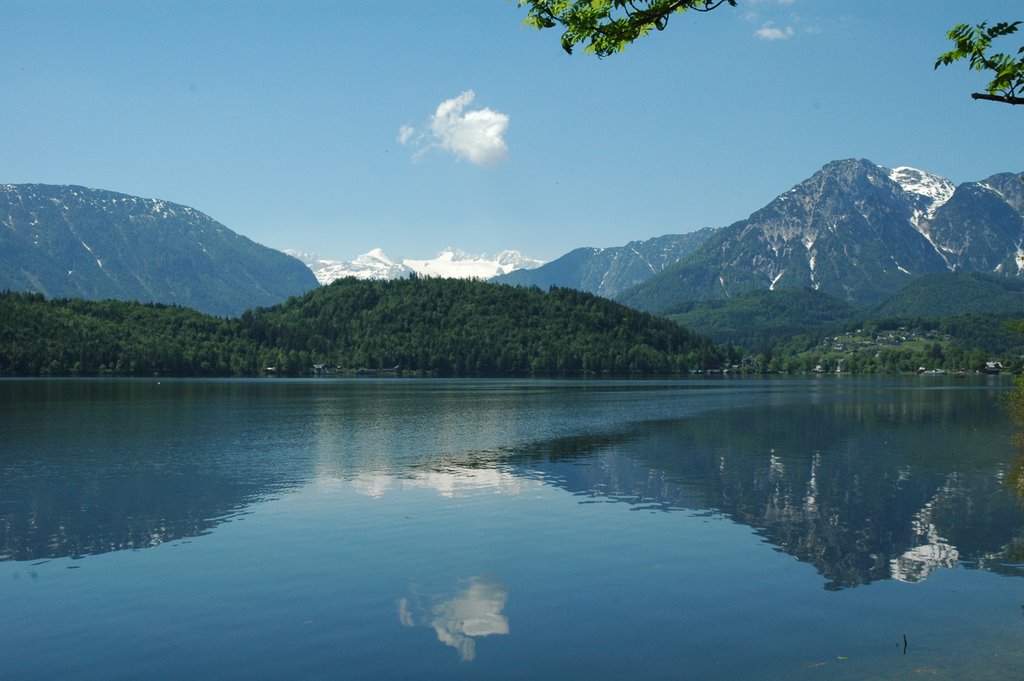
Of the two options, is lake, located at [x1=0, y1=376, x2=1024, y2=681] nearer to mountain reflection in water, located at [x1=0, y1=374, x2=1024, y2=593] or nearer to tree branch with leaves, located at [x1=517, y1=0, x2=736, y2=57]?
mountain reflection in water, located at [x1=0, y1=374, x2=1024, y2=593]

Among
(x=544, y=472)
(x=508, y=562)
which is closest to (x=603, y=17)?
(x=508, y=562)

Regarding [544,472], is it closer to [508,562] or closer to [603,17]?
[508,562]

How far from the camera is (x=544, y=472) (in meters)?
58.6

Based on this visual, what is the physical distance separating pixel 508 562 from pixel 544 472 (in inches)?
1028

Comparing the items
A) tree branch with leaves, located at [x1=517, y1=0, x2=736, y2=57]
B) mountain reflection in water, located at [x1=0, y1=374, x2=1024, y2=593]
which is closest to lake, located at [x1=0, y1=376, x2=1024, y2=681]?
mountain reflection in water, located at [x1=0, y1=374, x2=1024, y2=593]

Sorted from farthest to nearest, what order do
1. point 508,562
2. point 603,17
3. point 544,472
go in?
point 544,472 < point 508,562 < point 603,17

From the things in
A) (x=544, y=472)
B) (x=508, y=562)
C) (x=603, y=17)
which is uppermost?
(x=603, y=17)

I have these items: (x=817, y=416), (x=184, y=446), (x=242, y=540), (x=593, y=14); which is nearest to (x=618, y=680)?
(x=593, y=14)

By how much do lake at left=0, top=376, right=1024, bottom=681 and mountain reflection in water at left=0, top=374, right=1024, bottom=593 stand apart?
1.01 feet

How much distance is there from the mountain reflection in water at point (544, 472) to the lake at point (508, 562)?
0.31m

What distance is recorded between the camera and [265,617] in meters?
25.7

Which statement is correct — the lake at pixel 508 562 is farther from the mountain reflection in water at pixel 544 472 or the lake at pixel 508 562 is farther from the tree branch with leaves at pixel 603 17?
the tree branch with leaves at pixel 603 17

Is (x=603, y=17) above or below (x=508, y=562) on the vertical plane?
above

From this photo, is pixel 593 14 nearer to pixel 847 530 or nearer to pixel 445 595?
pixel 445 595
